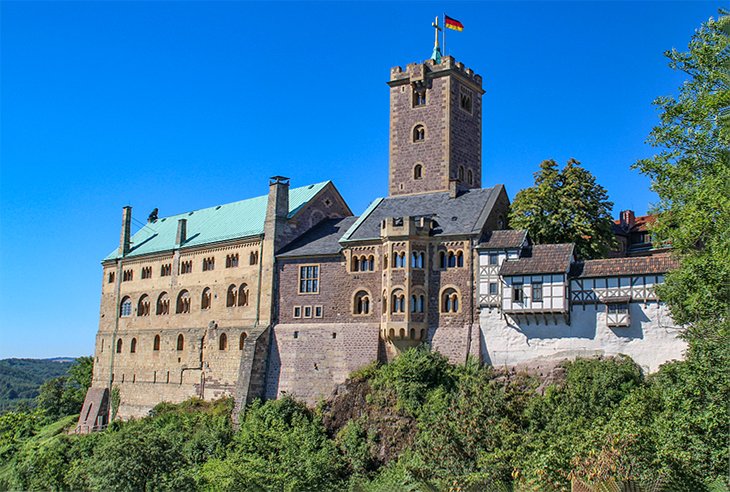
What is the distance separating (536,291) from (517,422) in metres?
7.14

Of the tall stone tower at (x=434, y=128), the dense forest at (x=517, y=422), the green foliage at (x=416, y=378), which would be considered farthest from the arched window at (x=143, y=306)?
the green foliage at (x=416, y=378)

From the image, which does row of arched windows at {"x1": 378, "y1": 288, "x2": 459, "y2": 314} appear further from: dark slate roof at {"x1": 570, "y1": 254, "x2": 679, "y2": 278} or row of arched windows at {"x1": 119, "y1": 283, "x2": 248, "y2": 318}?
row of arched windows at {"x1": 119, "y1": 283, "x2": 248, "y2": 318}

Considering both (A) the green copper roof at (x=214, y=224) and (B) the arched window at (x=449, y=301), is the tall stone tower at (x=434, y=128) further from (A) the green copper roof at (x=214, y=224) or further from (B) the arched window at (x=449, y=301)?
(B) the arched window at (x=449, y=301)

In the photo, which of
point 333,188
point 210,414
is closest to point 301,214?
point 333,188

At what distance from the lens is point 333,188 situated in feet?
186

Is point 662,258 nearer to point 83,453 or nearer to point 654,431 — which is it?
point 654,431

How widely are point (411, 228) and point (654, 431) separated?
67.0 ft

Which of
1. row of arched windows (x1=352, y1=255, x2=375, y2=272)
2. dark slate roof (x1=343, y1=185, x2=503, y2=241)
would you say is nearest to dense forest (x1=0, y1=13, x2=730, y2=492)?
row of arched windows (x1=352, y1=255, x2=375, y2=272)

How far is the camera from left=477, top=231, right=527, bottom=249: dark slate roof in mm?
42969

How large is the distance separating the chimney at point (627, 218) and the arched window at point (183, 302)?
112ft

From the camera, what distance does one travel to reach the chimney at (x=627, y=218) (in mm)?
62666

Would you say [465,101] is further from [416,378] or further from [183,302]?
[183,302]

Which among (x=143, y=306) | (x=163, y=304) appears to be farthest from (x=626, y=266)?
(x=143, y=306)

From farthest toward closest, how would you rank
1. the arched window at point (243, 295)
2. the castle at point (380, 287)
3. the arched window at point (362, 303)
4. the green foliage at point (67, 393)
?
the green foliage at point (67, 393)
the arched window at point (243, 295)
the arched window at point (362, 303)
the castle at point (380, 287)
